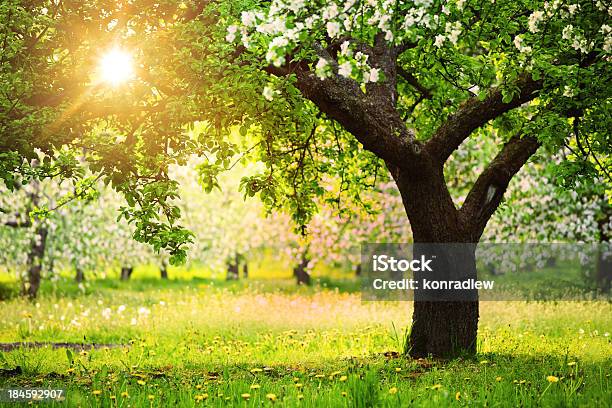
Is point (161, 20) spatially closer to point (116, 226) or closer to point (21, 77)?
point (21, 77)

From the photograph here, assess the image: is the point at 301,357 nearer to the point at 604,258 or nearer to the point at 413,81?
the point at 413,81

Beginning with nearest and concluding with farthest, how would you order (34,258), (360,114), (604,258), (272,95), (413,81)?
(272,95) < (360,114) < (413,81) < (34,258) < (604,258)

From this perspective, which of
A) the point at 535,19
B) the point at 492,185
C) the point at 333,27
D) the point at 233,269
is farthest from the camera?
the point at 233,269

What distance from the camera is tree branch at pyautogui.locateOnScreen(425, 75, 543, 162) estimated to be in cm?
969

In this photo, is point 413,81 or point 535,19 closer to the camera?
point 535,19

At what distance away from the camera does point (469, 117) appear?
981cm

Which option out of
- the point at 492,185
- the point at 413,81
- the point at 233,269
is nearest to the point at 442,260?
the point at 492,185

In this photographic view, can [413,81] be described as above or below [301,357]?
above

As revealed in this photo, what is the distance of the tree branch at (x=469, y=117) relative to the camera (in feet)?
31.8

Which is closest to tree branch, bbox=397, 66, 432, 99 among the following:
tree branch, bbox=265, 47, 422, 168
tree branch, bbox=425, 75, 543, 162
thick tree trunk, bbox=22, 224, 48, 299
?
tree branch, bbox=425, 75, 543, 162

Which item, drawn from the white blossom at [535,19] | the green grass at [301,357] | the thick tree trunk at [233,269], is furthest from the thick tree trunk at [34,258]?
the white blossom at [535,19]

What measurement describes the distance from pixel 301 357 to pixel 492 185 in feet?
13.5

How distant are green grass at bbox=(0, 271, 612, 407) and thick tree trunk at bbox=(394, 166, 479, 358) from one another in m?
0.48

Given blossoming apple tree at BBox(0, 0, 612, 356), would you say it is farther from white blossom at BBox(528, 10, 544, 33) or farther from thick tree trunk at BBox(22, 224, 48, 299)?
thick tree trunk at BBox(22, 224, 48, 299)
